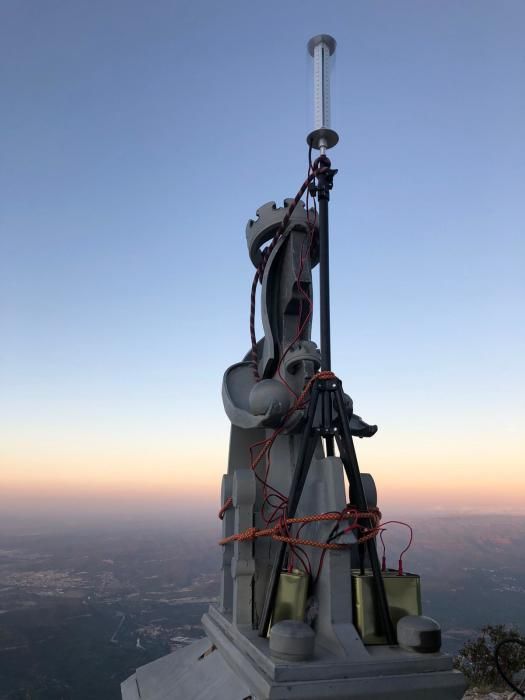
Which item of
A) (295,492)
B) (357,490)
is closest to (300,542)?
(295,492)

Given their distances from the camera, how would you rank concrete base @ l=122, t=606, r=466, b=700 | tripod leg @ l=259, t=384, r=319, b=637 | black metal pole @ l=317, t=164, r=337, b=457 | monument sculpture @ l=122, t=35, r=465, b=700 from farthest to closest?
1. black metal pole @ l=317, t=164, r=337, b=457
2. tripod leg @ l=259, t=384, r=319, b=637
3. monument sculpture @ l=122, t=35, r=465, b=700
4. concrete base @ l=122, t=606, r=466, b=700

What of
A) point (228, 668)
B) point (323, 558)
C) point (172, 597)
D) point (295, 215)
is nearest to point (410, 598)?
point (323, 558)

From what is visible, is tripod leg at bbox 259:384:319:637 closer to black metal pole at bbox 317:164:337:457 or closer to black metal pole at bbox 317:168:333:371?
black metal pole at bbox 317:164:337:457

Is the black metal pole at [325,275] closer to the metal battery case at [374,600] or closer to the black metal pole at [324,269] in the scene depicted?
the black metal pole at [324,269]

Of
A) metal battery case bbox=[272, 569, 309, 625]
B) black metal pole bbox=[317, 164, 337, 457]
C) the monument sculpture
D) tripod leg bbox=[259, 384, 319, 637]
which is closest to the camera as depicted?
the monument sculpture

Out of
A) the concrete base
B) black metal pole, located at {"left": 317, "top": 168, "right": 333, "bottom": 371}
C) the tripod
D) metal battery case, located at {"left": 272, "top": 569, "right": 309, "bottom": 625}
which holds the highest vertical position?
black metal pole, located at {"left": 317, "top": 168, "right": 333, "bottom": 371}

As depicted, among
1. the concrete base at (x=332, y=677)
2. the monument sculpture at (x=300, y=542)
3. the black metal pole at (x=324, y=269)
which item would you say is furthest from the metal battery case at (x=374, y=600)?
the black metal pole at (x=324, y=269)

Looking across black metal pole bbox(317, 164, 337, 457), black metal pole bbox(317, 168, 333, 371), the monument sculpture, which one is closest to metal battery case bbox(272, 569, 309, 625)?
the monument sculpture
